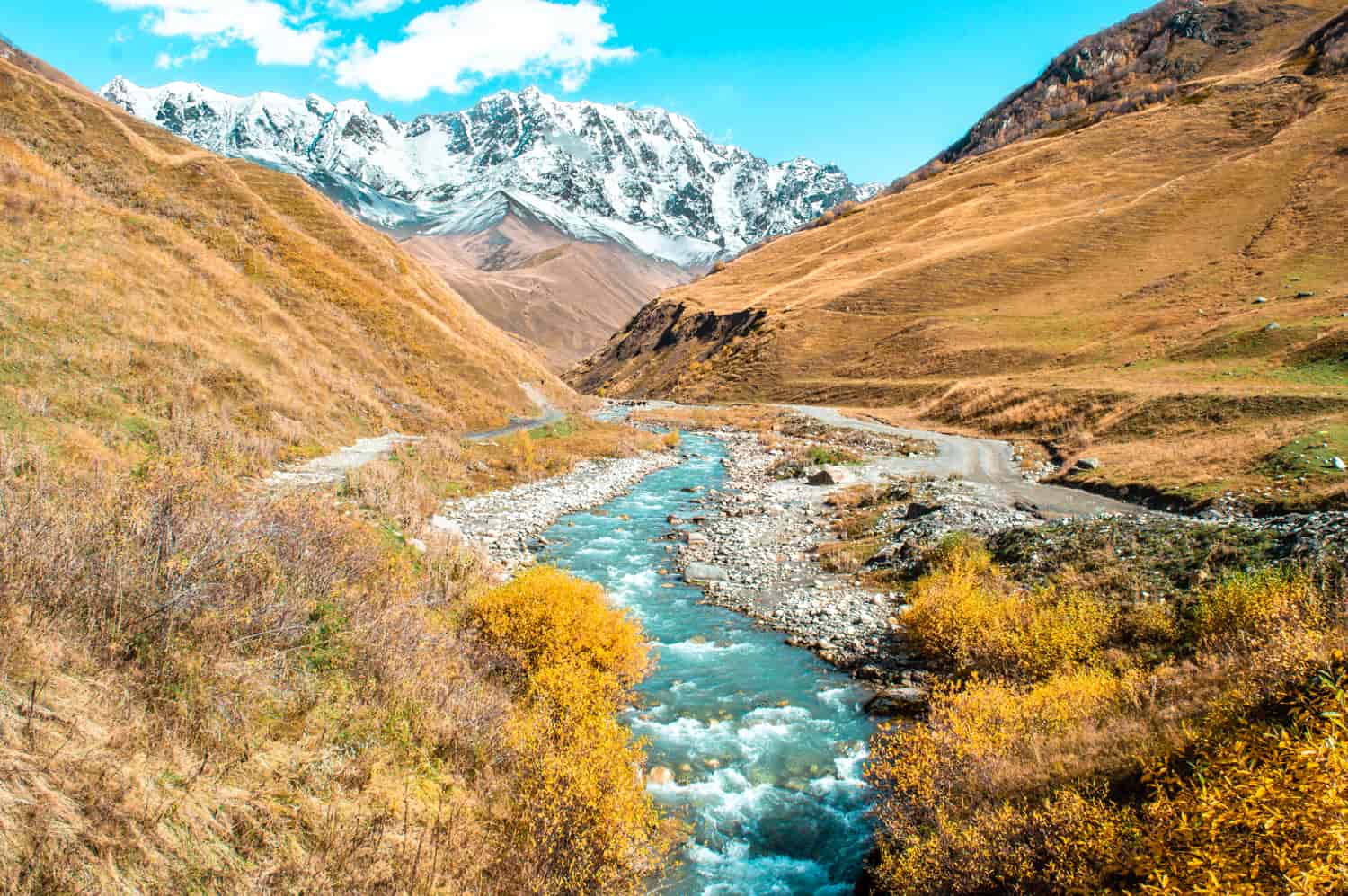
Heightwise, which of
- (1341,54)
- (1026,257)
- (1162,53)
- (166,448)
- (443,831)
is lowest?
(443,831)

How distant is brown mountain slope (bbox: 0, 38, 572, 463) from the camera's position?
67.4 ft

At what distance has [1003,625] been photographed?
13445 millimetres

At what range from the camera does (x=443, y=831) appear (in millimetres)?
6445

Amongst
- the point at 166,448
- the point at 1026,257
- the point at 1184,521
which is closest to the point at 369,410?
the point at 166,448

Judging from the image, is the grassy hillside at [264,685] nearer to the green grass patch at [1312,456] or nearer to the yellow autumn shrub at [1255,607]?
the yellow autumn shrub at [1255,607]

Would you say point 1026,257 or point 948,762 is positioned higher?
point 1026,257

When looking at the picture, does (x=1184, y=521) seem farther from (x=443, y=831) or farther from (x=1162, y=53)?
(x=1162, y=53)

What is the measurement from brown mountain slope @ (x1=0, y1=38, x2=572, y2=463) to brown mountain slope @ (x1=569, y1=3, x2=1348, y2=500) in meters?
36.1

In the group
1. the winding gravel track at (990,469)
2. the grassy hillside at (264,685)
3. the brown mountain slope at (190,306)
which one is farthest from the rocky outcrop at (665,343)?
the grassy hillside at (264,685)

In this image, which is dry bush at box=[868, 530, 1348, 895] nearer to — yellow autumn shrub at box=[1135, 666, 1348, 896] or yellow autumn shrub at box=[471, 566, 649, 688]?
yellow autumn shrub at box=[1135, 666, 1348, 896]

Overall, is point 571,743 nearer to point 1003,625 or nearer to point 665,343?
point 1003,625

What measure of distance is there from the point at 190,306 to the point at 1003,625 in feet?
113

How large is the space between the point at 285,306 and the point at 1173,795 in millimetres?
45854

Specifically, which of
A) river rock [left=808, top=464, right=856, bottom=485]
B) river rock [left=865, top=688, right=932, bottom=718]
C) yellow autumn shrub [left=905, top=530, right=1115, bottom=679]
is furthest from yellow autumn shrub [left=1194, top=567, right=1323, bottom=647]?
river rock [left=808, top=464, right=856, bottom=485]
